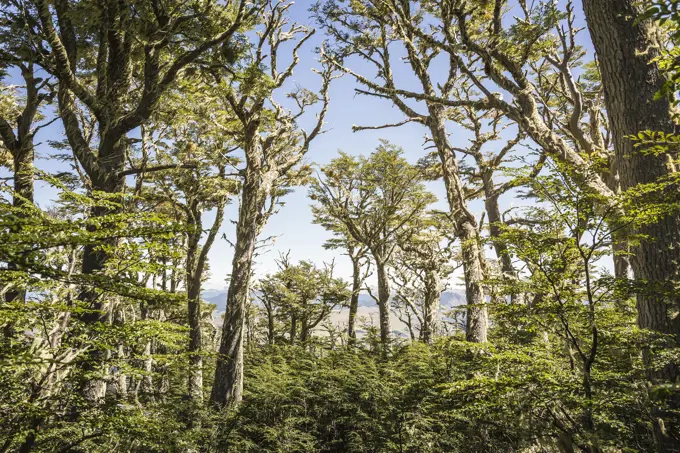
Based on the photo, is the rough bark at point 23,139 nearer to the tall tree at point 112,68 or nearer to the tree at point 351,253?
the tall tree at point 112,68

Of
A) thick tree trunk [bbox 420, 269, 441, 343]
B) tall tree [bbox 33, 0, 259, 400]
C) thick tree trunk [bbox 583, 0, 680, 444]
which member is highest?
tall tree [bbox 33, 0, 259, 400]

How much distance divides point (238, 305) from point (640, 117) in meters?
6.85

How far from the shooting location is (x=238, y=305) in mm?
6961

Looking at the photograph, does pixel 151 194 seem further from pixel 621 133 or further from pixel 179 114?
pixel 621 133

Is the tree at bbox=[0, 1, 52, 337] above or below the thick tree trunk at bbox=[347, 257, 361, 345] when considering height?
above

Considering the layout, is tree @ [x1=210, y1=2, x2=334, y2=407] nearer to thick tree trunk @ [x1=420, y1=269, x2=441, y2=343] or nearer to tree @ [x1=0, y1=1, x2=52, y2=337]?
tree @ [x1=0, y1=1, x2=52, y2=337]

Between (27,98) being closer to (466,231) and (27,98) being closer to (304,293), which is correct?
(466,231)

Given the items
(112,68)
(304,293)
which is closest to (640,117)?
(112,68)

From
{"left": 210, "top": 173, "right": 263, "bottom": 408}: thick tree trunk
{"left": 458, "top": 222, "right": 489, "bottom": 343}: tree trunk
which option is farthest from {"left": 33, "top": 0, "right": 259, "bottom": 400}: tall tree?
{"left": 458, "top": 222, "right": 489, "bottom": 343}: tree trunk

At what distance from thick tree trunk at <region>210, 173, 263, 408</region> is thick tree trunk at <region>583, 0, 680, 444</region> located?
593 centimetres

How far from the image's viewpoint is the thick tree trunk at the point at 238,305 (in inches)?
255

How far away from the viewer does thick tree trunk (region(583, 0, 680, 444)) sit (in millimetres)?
3133

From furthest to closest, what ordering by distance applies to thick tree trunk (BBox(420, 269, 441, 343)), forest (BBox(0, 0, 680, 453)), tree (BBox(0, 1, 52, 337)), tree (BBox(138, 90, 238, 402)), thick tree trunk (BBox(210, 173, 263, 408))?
thick tree trunk (BBox(420, 269, 441, 343)) → tree (BBox(138, 90, 238, 402)) → thick tree trunk (BBox(210, 173, 263, 408)) → tree (BBox(0, 1, 52, 337)) → forest (BBox(0, 0, 680, 453))

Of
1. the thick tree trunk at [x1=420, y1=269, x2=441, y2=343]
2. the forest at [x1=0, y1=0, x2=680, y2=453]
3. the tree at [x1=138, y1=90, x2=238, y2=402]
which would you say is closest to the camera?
the forest at [x1=0, y1=0, x2=680, y2=453]
